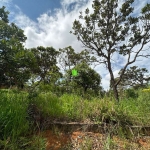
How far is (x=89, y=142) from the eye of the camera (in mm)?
2051

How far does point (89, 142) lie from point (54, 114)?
2.84ft

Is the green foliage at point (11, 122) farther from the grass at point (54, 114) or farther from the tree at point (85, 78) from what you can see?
the tree at point (85, 78)

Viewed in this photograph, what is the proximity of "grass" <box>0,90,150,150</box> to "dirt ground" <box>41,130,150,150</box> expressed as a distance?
9.5 inches

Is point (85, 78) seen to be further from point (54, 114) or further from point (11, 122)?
point (11, 122)

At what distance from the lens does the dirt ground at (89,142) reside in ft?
6.61

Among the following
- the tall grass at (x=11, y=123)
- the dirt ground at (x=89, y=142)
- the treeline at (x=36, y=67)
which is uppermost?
the treeline at (x=36, y=67)

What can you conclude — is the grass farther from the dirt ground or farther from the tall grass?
the dirt ground

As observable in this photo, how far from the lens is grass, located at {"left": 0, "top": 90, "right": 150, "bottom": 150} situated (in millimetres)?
1859

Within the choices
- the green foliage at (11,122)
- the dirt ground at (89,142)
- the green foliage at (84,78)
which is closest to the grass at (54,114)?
the green foliage at (11,122)

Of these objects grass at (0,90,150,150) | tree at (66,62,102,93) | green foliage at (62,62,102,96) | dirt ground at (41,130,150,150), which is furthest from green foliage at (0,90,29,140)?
tree at (66,62,102,93)

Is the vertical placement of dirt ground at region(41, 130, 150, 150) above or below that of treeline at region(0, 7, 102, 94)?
below

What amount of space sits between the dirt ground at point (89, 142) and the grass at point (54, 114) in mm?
240

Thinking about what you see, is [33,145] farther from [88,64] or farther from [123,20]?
[123,20]

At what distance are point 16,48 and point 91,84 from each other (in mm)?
6854
